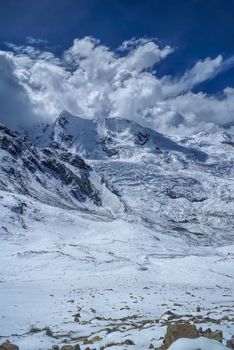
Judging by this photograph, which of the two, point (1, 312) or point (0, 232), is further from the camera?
point (0, 232)

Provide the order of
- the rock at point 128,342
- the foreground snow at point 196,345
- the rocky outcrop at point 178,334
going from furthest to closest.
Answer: the rock at point 128,342, the rocky outcrop at point 178,334, the foreground snow at point 196,345

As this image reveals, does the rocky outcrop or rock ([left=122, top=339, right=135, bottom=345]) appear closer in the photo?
the rocky outcrop

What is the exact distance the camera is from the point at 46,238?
120562mm

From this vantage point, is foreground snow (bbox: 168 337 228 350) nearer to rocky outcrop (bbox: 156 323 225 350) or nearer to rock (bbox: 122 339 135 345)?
rocky outcrop (bbox: 156 323 225 350)

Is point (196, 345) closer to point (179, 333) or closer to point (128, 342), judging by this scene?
point (179, 333)

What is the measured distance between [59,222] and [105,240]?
27.6 metres

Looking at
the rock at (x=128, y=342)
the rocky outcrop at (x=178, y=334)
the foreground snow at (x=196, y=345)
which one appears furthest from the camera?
the rock at (x=128, y=342)

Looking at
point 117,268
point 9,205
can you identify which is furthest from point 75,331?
point 9,205

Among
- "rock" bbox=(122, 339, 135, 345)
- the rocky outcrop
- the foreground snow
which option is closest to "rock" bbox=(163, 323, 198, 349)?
the rocky outcrop

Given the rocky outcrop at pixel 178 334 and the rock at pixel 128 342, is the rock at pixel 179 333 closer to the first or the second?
the rocky outcrop at pixel 178 334

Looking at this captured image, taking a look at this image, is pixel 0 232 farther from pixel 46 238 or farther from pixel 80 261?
pixel 80 261

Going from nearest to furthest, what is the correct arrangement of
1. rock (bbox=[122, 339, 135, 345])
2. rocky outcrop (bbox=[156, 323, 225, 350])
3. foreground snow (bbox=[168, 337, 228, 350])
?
foreground snow (bbox=[168, 337, 228, 350])
rocky outcrop (bbox=[156, 323, 225, 350])
rock (bbox=[122, 339, 135, 345])

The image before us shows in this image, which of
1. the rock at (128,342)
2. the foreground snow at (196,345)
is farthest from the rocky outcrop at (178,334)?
the rock at (128,342)

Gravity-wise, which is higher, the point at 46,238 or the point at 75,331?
the point at 46,238
